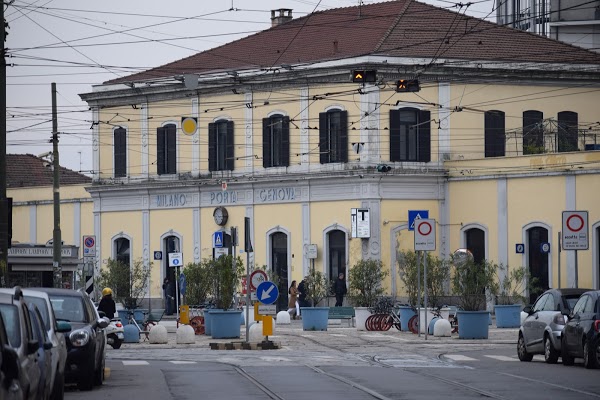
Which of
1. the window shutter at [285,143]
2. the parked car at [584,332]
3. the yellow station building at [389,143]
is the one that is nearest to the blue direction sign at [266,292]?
the parked car at [584,332]

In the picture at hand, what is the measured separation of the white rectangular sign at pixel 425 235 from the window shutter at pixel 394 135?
835 inches

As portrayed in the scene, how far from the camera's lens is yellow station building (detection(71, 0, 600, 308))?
2323 inches

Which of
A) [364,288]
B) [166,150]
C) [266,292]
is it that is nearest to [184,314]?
[364,288]

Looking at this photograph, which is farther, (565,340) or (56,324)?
(565,340)

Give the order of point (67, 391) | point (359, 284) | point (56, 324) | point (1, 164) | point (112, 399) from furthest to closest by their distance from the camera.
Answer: point (359, 284) < point (1, 164) < point (67, 391) < point (112, 399) < point (56, 324)

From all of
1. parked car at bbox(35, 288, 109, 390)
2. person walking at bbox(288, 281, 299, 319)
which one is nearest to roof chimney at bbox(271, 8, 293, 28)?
person walking at bbox(288, 281, 299, 319)

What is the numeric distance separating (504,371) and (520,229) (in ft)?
105

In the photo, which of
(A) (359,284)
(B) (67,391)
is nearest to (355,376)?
(B) (67,391)

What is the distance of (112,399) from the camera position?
21.6 metres

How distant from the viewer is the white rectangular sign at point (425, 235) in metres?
39.6

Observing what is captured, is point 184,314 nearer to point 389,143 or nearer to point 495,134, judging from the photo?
point 389,143

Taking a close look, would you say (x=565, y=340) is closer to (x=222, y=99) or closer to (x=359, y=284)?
(x=359, y=284)

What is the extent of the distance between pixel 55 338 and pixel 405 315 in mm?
27004

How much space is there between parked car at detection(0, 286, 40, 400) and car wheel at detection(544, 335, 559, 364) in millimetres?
15542
